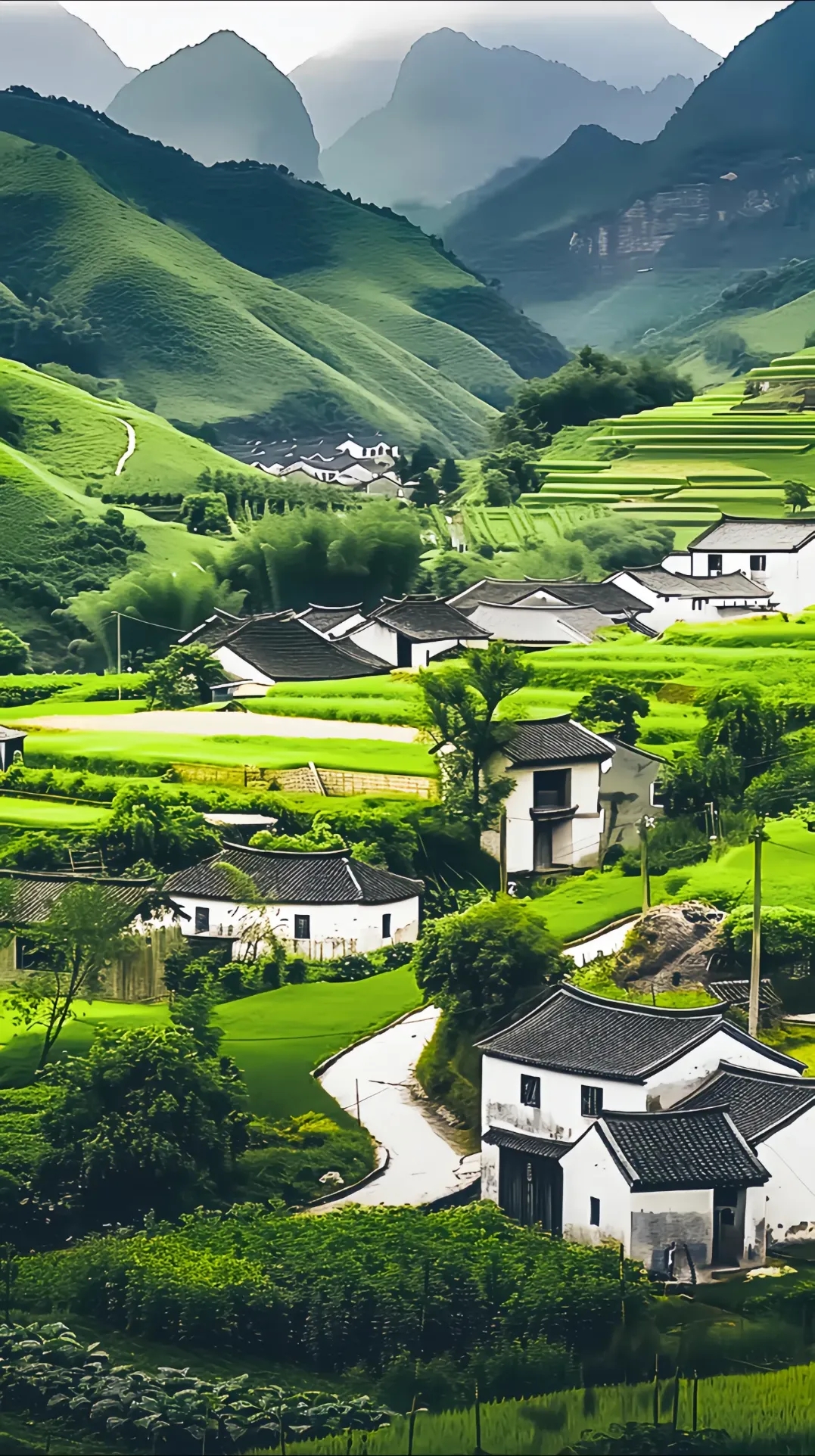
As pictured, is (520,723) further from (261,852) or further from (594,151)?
(594,151)

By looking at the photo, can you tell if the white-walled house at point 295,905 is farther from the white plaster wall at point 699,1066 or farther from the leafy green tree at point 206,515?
the leafy green tree at point 206,515

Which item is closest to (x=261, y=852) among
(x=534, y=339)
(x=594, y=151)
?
(x=594, y=151)

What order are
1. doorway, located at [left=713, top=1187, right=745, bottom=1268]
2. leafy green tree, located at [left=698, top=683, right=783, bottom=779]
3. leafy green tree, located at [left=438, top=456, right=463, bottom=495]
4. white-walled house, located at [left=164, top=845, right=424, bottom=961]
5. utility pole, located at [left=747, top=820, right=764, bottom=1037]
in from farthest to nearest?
1. leafy green tree, located at [left=438, top=456, right=463, bottom=495]
2. leafy green tree, located at [left=698, top=683, right=783, bottom=779]
3. white-walled house, located at [left=164, top=845, right=424, bottom=961]
4. utility pole, located at [left=747, top=820, right=764, bottom=1037]
5. doorway, located at [left=713, top=1187, right=745, bottom=1268]

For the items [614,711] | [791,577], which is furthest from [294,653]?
[791,577]

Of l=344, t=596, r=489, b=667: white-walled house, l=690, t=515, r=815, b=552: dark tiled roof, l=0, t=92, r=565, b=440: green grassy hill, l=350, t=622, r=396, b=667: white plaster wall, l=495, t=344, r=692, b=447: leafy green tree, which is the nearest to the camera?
l=344, t=596, r=489, b=667: white-walled house

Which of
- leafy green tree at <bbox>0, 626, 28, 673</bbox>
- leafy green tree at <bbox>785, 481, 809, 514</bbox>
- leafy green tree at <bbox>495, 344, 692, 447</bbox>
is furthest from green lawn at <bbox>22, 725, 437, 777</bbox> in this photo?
leafy green tree at <bbox>495, 344, 692, 447</bbox>

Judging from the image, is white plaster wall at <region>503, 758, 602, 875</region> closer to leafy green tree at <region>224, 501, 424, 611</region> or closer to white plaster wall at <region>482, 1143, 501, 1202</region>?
white plaster wall at <region>482, 1143, 501, 1202</region>

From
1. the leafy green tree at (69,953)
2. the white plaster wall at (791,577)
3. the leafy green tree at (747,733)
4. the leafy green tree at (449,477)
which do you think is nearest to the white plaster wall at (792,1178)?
the leafy green tree at (69,953)

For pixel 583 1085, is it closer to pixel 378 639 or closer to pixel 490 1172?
pixel 490 1172
